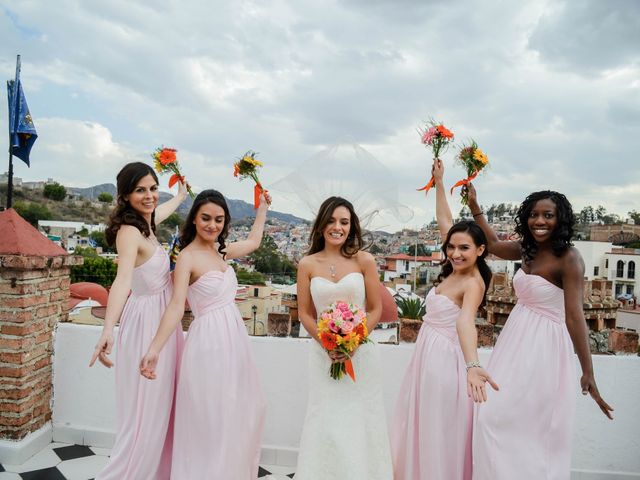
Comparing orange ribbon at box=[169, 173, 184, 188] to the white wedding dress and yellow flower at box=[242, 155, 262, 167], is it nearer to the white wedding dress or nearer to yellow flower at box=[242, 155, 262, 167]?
yellow flower at box=[242, 155, 262, 167]

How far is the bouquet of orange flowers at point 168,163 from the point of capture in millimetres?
3301

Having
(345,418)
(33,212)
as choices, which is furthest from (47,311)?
(33,212)

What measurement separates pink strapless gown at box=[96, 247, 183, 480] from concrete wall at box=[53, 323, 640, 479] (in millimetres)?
1033

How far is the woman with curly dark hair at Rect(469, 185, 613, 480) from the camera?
8.29ft

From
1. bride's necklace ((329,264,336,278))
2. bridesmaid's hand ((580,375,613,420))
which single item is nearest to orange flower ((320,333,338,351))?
bride's necklace ((329,264,336,278))

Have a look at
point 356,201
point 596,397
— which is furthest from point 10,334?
point 596,397

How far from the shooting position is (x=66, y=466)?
3461 mm

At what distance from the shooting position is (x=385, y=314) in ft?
10.4

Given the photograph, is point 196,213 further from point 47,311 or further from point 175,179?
point 47,311

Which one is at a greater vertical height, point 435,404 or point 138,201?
point 138,201

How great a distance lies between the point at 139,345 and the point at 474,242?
6.54 feet

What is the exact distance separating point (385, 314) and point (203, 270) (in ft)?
3.98

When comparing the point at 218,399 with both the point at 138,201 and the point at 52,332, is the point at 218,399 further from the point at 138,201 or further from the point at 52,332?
the point at 52,332

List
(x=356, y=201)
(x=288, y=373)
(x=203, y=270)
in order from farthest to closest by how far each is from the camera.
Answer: (x=288, y=373), (x=356, y=201), (x=203, y=270)
